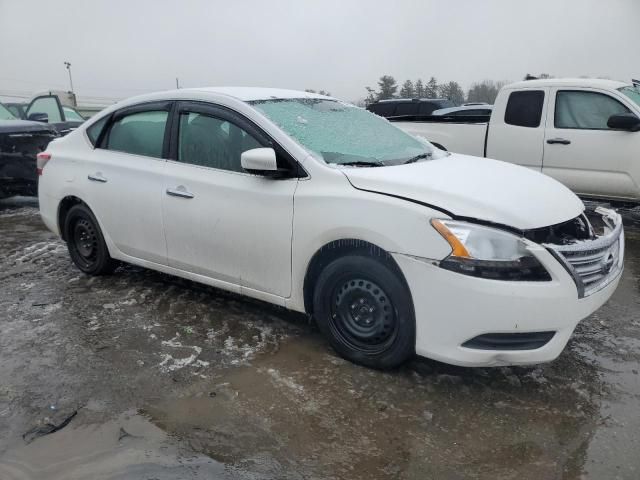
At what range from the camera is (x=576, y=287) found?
2.84 metres

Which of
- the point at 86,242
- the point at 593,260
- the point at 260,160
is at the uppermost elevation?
the point at 260,160

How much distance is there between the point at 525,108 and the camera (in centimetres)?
717

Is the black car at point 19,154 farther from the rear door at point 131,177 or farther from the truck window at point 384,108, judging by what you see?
the truck window at point 384,108

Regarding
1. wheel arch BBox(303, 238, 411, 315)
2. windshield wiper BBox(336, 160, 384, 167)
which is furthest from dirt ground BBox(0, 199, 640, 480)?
windshield wiper BBox(336, 160, 384, 167)

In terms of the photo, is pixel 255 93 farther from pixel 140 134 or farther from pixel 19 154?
pixel 19 154

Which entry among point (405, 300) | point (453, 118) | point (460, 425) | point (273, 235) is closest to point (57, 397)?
point (273, 235)

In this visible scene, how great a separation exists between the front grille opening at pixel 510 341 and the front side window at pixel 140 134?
2.74 metres

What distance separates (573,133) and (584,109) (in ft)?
1.10

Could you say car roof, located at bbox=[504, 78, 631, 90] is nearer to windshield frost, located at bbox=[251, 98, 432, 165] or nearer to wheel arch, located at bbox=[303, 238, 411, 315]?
windshield frost, located at bbox=[251, 98, 432, 165]

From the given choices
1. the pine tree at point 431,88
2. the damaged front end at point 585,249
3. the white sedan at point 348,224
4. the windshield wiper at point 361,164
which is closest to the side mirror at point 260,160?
the white sedan at point 348,224

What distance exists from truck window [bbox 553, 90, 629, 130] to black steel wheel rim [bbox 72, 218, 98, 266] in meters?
5.56

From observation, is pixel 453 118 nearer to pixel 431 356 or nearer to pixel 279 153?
pixel 279 153

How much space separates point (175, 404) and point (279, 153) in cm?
164

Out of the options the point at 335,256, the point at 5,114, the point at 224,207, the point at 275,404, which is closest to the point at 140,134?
the point at 224,207
